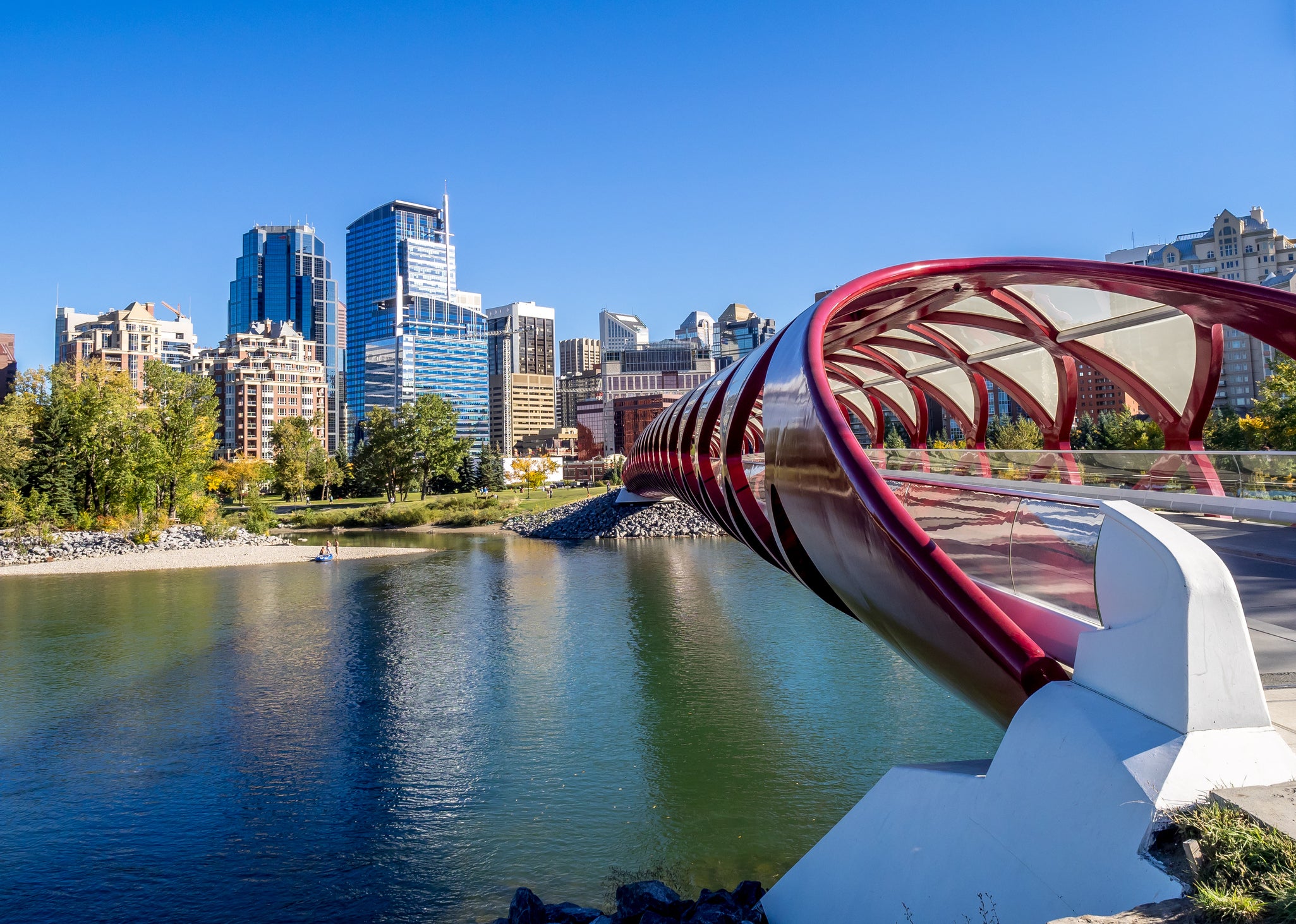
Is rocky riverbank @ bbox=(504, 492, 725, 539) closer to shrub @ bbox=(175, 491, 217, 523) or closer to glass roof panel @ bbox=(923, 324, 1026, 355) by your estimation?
shrub @ bbox=(175, 491, 217, 523)

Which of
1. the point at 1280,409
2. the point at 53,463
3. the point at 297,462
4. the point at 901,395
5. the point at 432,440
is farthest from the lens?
the point at 297,462

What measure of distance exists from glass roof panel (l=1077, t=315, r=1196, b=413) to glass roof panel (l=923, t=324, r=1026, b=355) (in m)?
1.73

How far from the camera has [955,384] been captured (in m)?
21.3

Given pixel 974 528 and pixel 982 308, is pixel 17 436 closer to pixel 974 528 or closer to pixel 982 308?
pixel 982 308

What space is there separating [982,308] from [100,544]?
139ft

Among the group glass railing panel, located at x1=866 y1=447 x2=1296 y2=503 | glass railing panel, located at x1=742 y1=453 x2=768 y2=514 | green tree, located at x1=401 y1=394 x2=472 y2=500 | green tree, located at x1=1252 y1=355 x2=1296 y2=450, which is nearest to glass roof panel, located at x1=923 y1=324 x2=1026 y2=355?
glass railing panel, located at x1=866 y1=447 x2=1296 y2=503

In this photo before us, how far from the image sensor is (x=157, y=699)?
15.1 meters

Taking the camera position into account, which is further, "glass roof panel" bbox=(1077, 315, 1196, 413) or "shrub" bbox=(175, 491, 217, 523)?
"shrub" bbox=(175, 491, 217, 523)

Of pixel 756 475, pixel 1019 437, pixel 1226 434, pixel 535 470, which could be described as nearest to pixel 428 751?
pixel 756 475

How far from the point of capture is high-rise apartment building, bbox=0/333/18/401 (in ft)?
263

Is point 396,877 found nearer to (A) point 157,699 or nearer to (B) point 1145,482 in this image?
(A) point 157,699

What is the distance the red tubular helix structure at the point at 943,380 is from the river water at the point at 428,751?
125 inches

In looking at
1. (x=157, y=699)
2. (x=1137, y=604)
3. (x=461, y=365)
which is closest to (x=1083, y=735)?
(x=1137, y=604)

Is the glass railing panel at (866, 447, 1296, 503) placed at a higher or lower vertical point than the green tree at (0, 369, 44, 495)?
lower
